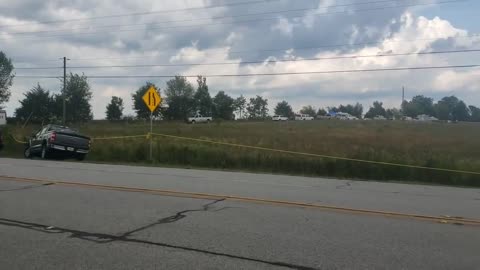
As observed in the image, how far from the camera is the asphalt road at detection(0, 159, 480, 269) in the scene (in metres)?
5.92

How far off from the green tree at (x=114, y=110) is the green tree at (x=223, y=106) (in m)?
25.5

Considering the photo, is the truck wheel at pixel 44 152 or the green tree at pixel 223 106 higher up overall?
the green tree at pixel 223 106

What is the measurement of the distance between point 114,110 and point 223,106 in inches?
1167

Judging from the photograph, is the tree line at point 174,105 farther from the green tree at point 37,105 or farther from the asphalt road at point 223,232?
the asphalt road at point 223,232

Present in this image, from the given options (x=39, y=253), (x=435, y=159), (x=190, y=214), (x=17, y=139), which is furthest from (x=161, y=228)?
(x=17, y=139)

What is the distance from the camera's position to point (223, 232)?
7.32 meters

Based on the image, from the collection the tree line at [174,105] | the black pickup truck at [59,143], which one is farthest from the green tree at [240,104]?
the black pickup truck at [59,143]

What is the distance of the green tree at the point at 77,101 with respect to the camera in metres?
99.9

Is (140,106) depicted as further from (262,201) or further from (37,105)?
(262,201)

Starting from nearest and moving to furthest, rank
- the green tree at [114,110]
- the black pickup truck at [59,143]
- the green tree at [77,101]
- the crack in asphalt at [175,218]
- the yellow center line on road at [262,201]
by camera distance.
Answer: the crack in asphalt at [175,218], the yellow center line on road at [262,201], the black pickup truck at [59,143], the green tree at [77,101], the green tree at [114,110]

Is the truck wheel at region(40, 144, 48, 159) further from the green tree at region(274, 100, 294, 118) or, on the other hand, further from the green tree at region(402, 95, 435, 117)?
the green tree at region(402, 95, 435, 117)

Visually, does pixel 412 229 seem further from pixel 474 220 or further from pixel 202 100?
pixel 202 100

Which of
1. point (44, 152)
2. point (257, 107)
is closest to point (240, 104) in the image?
point (257, 107)

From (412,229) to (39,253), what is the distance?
17.3 feet
